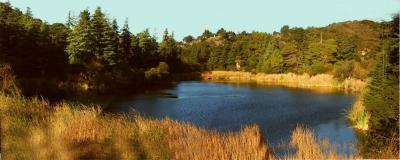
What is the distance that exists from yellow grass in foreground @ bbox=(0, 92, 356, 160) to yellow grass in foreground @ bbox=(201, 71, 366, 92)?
1050 inches

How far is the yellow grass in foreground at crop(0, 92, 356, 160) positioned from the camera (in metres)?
7.57

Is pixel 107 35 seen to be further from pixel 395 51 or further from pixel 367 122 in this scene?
pixel 395 51

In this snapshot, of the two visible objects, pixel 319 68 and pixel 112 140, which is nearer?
pixel 112 140

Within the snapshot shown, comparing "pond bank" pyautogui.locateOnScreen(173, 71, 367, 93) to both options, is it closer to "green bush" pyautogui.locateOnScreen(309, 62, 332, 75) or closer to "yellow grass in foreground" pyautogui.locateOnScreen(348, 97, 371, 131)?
"green bush" pyautogui.locateOnScreen(309, 62, 332, 75)

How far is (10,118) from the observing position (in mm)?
8781

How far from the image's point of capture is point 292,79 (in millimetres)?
50406

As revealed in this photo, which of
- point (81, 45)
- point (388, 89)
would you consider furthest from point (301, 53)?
point (388, 89)

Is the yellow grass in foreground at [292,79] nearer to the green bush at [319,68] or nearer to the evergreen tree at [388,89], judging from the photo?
the green bush at [319,68]

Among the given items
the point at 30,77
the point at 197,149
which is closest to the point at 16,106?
the point at 197,149

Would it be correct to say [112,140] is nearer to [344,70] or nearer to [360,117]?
[360,117]

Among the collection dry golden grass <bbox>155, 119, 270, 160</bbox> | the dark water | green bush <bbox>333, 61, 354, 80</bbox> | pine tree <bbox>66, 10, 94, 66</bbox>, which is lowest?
the dark water

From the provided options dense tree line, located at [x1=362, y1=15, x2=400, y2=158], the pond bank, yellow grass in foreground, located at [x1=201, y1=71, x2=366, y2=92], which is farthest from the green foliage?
dense tree line, located at [x1=362, y1=15, x2=400, y2=158]

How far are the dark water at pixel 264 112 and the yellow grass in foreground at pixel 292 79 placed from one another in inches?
262

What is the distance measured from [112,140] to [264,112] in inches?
641
